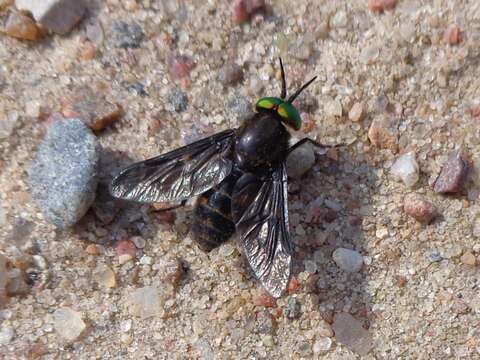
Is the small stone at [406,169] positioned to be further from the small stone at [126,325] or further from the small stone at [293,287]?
the small stone at [126,325]

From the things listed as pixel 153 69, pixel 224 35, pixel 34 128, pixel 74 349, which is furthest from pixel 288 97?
pixel 74 349

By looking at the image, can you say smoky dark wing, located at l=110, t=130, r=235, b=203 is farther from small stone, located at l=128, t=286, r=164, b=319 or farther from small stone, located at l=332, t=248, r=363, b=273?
small stone, located at l=332, t=248, r=363, b=273

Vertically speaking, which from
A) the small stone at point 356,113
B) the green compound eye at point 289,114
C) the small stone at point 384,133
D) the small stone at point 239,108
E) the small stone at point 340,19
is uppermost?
the small stone at point 340,19

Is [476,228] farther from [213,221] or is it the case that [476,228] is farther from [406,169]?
[213,221]

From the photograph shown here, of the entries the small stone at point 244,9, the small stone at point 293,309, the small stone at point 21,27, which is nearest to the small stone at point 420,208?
the small stone at point 293,309

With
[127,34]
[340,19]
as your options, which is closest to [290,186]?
[340,19]

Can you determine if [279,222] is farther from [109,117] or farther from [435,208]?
[109,117]
